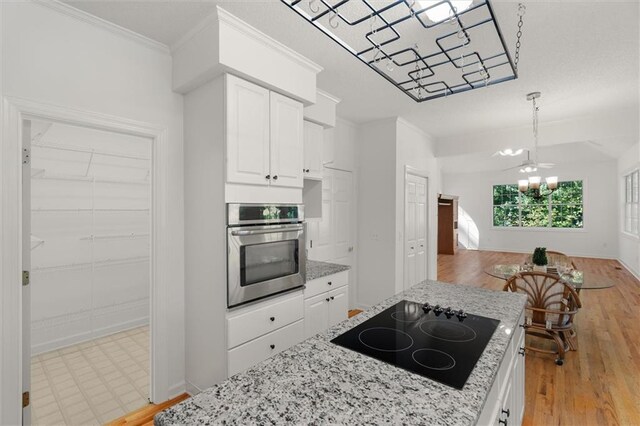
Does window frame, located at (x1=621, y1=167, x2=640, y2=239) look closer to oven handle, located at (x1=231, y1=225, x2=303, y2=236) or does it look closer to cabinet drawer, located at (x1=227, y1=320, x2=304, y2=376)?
oven handle, located at (x1=231, y1=225, x2=303, y2=236)

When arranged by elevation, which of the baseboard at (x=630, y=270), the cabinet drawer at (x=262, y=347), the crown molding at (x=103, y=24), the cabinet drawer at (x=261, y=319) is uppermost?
the crown molding at (x=103, y=24)

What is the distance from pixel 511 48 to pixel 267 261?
2499mm

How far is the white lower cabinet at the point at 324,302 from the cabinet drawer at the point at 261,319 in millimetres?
123

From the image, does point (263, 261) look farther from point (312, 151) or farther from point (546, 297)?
point (546, 297)

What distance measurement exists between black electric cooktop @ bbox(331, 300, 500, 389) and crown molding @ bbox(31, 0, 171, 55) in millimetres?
2355

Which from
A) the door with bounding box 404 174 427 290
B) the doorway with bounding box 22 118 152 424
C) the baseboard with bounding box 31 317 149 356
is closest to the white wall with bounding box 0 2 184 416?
the doorway with bounding box 22 118 152 424

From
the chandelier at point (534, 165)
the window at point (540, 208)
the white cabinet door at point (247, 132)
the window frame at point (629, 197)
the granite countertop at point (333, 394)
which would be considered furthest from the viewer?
the window at point (540, 208)

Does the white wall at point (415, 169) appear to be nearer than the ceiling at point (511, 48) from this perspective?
No

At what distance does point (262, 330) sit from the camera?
2.29m

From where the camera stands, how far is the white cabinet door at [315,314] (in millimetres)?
2682

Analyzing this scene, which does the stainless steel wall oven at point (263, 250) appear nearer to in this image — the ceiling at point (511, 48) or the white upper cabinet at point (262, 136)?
the white upper cabinet at point (262, 136)

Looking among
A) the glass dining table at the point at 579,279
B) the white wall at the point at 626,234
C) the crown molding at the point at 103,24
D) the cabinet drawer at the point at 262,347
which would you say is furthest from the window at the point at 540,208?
the crown molding at the point at 103,24

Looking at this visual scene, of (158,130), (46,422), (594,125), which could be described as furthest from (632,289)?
(46,422)

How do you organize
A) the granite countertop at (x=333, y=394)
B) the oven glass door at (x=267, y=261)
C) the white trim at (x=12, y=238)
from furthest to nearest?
the oven glass door at (x=267, y=261) < the white trim at (x=12, y=238) < the granite countertop at (x=333, y=394)
